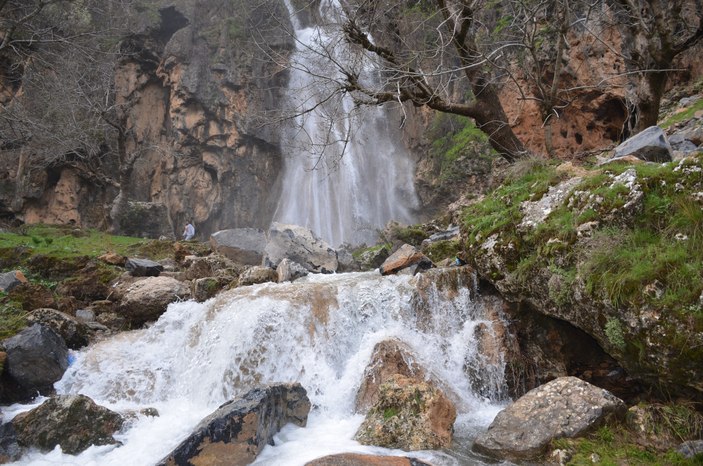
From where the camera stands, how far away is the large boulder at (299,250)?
12273mm

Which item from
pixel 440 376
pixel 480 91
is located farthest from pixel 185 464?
pixel 480 91

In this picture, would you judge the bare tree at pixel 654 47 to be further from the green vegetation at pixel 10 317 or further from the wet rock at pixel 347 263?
the green vegetation at pixel 10 317

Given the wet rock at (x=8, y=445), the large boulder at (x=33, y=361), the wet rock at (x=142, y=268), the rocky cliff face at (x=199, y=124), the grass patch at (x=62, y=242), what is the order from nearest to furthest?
the wet rock at (x=8, y=445)
the large boulder at (x=33, y=361)
the wet rock at (x=142, y=268)
the grass patch at (x=62, y=242)
the rocky cliff face at (x=199, y=124)

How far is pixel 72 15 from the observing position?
52.0 ft

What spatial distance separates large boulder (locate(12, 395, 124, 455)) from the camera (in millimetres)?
5316

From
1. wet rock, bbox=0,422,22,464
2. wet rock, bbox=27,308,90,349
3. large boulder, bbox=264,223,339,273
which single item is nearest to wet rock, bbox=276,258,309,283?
large boulder, bbox=264,223,339,273

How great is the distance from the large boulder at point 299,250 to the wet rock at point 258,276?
3.21 feet

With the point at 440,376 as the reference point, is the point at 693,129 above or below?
above

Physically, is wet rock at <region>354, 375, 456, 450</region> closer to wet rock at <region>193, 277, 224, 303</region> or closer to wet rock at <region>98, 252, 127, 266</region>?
wet rock at <region>193, 277, 224, 303</region>

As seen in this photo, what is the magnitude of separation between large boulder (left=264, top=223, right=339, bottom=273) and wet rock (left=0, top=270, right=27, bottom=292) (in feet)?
17.2

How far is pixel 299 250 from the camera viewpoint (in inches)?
495

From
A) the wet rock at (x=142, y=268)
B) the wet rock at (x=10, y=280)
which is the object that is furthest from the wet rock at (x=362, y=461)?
the wet rock at (x=142, y=268)

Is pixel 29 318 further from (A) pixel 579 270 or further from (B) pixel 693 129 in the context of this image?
(B) pixel 693 129

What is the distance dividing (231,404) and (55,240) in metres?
12.7
